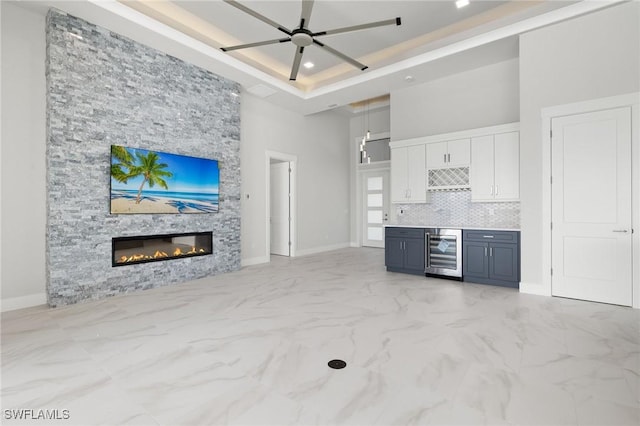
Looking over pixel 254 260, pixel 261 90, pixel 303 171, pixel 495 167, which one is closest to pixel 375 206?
pixel 303 171

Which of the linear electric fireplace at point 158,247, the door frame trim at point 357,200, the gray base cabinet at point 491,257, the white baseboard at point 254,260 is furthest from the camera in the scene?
the door frame trim at point 357,200

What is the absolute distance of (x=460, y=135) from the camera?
5.44 m

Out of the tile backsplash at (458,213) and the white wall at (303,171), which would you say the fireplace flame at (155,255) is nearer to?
the white wall at (303,171)

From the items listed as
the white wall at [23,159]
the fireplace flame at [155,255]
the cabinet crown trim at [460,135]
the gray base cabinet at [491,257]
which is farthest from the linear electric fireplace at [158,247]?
the gray base cabinet at [491,257]

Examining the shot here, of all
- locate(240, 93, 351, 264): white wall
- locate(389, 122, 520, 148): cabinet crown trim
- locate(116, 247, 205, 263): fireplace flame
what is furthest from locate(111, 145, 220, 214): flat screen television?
locate(389, 122, 520, 148): cabinet crown trim

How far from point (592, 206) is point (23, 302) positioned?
280 inches

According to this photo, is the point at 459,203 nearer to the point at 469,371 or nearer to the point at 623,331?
the point at 623,331

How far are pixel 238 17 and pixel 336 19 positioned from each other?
1426 mm

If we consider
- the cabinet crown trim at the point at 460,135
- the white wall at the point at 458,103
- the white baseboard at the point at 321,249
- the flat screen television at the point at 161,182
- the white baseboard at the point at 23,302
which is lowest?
the white baseboard at the point at 23,302

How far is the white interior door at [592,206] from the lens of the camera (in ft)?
12.5

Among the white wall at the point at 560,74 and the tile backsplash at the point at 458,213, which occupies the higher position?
the white wall at the point at 560,74

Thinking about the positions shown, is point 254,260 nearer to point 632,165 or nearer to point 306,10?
point 306,10

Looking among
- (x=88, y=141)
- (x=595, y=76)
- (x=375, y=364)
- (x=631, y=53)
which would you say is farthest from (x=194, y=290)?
(x=631, y=53)

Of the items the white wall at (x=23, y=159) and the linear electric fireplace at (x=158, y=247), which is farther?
the linear electric fireplace at (x=158, y=247)
